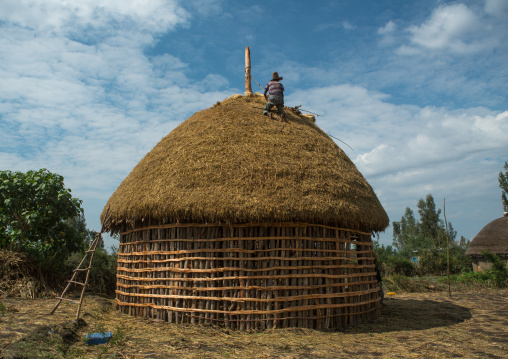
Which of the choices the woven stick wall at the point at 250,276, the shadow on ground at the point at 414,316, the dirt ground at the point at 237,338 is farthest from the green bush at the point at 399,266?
the woven stick wall at the point at 250,276

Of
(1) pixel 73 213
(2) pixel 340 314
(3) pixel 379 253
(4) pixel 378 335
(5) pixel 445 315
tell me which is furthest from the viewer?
(3) pixel 379 253

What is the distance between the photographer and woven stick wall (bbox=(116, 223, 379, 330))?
7.22 meters

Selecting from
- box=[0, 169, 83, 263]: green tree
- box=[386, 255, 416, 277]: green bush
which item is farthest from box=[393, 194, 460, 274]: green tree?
box=[0, 169, 83, 263]: green tree

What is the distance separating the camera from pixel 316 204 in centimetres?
743

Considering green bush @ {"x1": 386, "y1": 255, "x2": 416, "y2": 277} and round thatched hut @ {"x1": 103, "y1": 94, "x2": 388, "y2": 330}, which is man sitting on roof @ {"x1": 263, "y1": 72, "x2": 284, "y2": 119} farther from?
green bush @ {"x1": 386, "y1": 255, "x2": 416, "y2": 277}

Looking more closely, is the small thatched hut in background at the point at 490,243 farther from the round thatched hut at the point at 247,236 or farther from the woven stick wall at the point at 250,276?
the woven stick wall at the point at 250,276

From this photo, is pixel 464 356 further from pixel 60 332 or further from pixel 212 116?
pixel 212 116

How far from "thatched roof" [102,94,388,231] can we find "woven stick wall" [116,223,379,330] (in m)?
0.33

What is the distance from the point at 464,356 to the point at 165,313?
5387 mm

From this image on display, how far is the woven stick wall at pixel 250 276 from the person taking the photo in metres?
7.22

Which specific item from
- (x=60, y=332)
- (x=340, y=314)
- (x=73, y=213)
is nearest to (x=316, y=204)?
(x=340, y=314)

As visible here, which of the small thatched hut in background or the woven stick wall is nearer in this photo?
the woven stick wall

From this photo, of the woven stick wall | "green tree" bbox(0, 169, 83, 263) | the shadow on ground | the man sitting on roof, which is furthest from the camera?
"green tree" bbox(0, 169, 83, 263)

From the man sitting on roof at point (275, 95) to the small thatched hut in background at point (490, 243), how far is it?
15.6 metres
